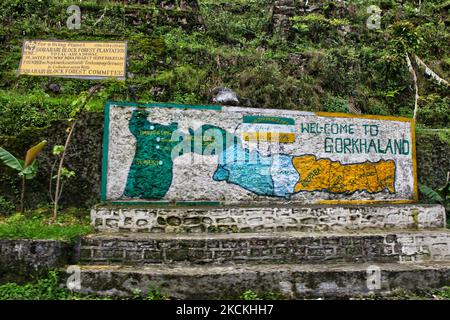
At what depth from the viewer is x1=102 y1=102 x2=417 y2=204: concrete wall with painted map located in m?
6.96

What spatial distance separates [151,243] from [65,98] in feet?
19.2

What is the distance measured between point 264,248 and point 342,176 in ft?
8.82

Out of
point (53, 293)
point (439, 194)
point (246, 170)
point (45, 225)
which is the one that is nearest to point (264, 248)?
point (246, 170)

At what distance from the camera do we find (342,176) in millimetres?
7703

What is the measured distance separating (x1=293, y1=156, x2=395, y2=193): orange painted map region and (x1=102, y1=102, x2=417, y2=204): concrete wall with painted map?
20mm

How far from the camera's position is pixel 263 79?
1131 centimetres

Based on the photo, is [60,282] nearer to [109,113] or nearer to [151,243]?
[151,243]

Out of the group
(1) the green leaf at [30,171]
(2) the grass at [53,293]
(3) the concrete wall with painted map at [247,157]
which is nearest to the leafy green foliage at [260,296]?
(2) the grass at [53,293]

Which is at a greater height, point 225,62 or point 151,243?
point 225,62

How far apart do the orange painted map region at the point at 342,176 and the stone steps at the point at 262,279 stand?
2020mm

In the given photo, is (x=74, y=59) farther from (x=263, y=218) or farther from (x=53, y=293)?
(x=53, y=293)

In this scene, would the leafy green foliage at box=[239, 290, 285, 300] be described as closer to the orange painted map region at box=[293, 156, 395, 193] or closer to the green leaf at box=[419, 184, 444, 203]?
the orange painted map region at box=[293, 156, 395, 193]

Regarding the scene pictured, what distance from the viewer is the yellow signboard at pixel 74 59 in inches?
415

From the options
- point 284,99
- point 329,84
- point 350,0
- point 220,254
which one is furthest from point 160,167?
point 350,0
